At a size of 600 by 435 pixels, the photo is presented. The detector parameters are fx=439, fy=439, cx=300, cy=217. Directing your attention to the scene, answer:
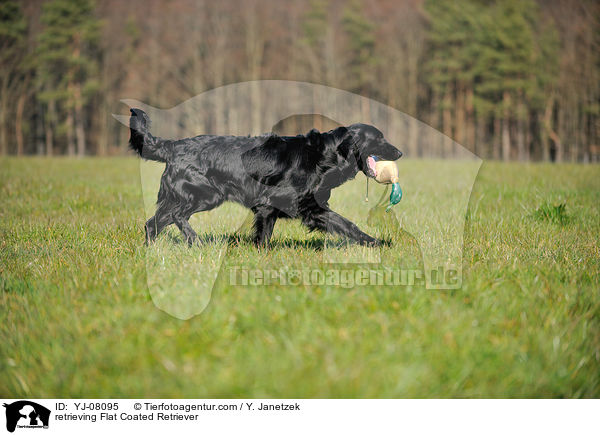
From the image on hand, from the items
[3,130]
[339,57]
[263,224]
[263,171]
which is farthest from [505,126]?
[3,130]

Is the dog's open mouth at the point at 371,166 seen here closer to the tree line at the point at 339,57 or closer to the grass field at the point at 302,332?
the grass field at the point at 302,332

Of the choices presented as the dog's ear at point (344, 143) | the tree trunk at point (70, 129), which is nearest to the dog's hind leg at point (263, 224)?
the dog's ear at point (344, 143)

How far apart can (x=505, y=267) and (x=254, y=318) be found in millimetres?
1989

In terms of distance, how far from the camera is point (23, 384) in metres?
1.98

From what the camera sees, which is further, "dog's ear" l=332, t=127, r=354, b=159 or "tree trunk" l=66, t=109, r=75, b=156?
"tree trunk" l=66, t=109, r=75, b=156

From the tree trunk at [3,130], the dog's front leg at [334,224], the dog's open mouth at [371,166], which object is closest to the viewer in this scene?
the dog's open mouth at [371,166]

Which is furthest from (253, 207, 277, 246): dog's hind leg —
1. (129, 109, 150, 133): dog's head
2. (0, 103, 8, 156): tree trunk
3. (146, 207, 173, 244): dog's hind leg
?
(0, 103, 8, 156): tree trunk

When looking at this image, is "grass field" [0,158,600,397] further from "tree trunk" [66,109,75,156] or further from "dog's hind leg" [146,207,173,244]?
"tree trunk" [66,109,75,156]

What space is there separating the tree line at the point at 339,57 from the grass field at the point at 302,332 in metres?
23.8

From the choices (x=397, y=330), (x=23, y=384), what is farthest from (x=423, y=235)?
(x=23, y=384)

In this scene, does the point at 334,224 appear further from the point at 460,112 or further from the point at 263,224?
the point at 460,112
